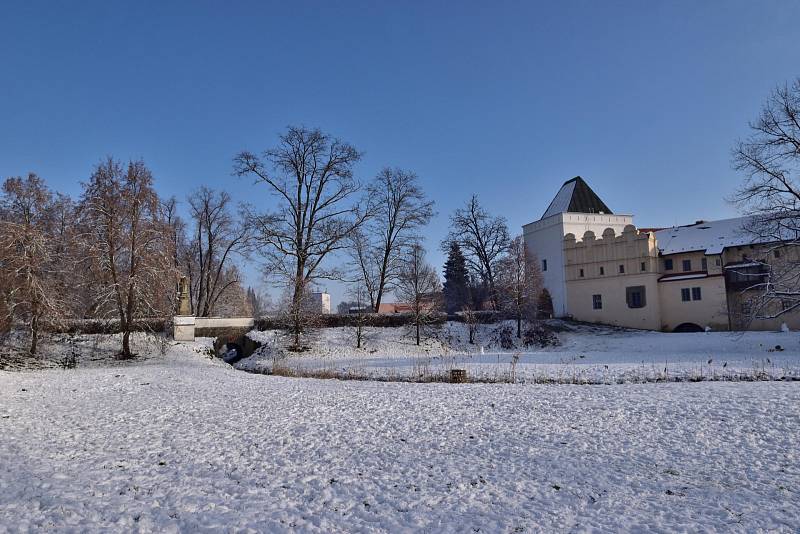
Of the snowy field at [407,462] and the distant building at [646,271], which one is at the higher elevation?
the distant building at [646,271]

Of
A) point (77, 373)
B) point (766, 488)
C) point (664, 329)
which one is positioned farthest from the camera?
point (664, 329)

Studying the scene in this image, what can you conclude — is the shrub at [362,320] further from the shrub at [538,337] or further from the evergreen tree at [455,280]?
the evergreen tree at [455,280]

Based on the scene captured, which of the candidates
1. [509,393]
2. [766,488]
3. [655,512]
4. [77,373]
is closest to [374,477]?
[655,512]

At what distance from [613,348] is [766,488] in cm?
2640

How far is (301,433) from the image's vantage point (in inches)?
348

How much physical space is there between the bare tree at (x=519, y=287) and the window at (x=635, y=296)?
7.84m

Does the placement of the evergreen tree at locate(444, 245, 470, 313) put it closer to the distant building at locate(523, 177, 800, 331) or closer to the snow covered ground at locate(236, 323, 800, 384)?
the distant building at locate(523, 177, 800, 331)

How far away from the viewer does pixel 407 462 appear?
7.27 m

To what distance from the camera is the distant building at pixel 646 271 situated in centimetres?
3616

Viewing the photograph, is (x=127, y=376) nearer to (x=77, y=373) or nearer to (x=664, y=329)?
(x=77, y=373)

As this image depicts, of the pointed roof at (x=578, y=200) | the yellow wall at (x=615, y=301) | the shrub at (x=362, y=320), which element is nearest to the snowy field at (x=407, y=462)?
the shrub at (x=362, y=320)

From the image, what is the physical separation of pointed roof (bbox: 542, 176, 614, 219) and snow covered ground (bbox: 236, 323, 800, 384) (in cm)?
1247

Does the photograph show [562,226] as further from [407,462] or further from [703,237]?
[407,462]

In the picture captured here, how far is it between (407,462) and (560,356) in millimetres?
19800
